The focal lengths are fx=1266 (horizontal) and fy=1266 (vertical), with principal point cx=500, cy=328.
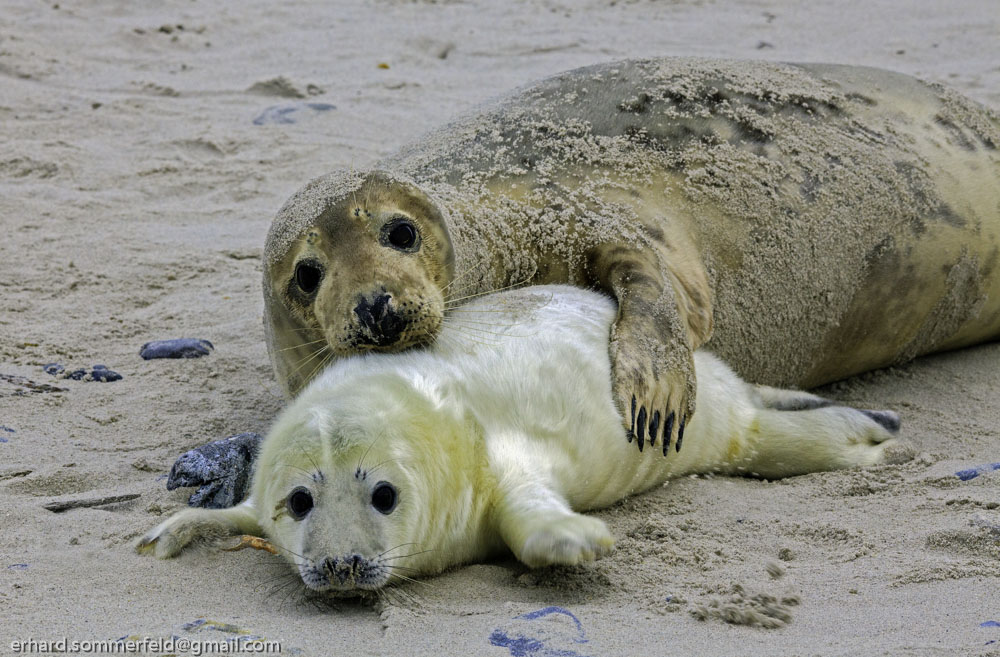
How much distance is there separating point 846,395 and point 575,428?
56.0 inches

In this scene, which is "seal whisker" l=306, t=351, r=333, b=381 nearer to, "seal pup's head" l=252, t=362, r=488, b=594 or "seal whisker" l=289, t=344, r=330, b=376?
"seal whisker" l=289, t=344, r=330, b=376

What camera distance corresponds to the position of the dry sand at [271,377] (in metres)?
2.15

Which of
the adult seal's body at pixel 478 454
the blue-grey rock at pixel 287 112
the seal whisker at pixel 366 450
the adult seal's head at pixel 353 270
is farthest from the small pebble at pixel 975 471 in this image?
the blue-grey rock at pixel 287 112

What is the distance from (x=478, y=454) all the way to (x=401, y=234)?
0.78 metres

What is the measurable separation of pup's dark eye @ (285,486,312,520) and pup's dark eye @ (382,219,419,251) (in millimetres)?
883

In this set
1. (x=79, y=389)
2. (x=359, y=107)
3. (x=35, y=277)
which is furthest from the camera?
(x=359, y=107)

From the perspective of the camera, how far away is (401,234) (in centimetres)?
314

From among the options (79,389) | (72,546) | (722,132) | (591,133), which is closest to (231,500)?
(72,546)

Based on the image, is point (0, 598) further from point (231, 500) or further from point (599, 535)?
point (599, 535)

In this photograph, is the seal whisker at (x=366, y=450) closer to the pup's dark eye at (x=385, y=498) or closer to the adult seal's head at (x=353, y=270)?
the pup's dark eye at (x=385, y=498)

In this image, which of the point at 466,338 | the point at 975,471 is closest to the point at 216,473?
the point at 466,338

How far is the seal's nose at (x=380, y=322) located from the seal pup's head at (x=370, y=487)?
218 millimetres

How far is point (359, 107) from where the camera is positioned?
6543 millimetres

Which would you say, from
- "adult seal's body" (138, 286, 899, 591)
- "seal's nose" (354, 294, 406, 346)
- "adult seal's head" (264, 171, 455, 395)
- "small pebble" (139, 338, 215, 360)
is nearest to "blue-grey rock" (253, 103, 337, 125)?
"small pebble" (139, 338, 215, 360)
